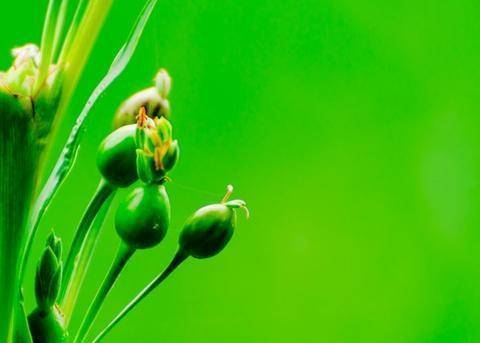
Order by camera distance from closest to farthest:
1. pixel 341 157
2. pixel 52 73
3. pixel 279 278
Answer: pixel 52 73 → pixel 279 278 → pixel 341 157

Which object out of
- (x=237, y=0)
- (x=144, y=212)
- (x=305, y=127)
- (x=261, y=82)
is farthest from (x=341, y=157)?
(x=144, y=212)

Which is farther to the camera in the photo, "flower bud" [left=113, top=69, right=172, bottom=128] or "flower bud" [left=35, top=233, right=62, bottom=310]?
"flower bud" [left=113, top=69, right=172, bottom=128]

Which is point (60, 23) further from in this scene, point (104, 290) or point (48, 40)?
point (104, 290)

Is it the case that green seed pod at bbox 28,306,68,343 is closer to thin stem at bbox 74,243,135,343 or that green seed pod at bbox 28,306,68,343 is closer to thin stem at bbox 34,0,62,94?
thin stem at bbox 74,243,135,343

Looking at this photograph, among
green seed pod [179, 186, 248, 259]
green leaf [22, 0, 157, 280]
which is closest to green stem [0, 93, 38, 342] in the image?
green leaf [22, 0, 157, 280]

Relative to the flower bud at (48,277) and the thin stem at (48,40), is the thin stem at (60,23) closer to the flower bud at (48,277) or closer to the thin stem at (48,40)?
the thin stem at (48,40)

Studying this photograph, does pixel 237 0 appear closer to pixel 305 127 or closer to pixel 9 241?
pixel 305 127

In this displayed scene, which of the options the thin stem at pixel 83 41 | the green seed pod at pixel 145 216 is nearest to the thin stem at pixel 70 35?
the thin stem at pixel 83 41
